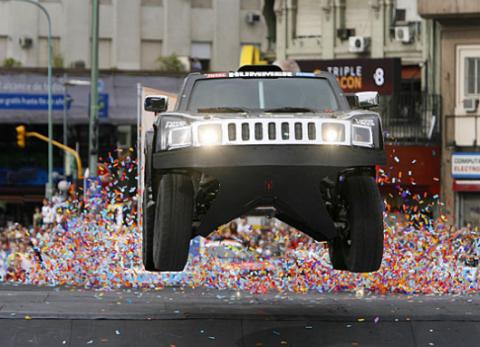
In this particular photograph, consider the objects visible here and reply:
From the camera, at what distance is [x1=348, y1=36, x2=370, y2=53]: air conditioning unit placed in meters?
39.2

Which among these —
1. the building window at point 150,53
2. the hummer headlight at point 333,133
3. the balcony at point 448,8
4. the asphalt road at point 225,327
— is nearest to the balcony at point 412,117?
the balcony at point 448,8

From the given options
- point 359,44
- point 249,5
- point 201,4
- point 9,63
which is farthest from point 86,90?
point 359,44

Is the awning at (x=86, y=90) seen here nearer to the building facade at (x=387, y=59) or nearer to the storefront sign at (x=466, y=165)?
the building facade at (x=387, y=59)

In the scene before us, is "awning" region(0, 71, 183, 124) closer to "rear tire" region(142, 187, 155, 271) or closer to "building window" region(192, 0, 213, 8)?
"building window" region(192, 0, 213, 8)

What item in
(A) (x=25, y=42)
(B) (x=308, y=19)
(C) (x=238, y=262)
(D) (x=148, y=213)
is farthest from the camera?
(A) (x=25, y=42)

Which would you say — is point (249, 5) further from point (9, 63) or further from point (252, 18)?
point (9, 63)

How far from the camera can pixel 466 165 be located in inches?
1423

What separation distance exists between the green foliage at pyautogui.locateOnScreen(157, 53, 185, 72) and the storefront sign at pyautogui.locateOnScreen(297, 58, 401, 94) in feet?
48.2

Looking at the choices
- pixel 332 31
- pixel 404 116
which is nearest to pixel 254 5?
pixel 332 31

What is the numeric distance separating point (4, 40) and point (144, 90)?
34743mm

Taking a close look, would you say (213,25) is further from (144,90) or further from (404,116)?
(144,90)

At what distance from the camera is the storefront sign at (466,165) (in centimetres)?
3597

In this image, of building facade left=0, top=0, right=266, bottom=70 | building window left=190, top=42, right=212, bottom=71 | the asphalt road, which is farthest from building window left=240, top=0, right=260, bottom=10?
the asphalt road

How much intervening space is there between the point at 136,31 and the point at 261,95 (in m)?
43.4
